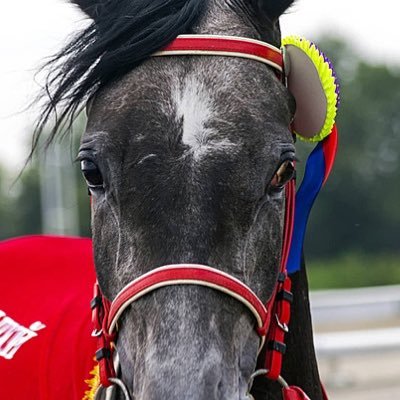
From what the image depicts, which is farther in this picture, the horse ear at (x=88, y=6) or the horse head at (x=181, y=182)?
the horse ear at (x=88, y=6)

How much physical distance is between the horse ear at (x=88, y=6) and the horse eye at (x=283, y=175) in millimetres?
932

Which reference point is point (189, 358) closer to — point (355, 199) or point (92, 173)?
point (92, 173)

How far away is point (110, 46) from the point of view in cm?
305

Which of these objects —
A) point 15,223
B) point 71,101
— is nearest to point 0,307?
point 71,101

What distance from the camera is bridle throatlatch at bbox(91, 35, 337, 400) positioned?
8.54ft

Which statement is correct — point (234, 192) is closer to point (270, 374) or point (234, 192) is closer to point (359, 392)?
point (270, 374)

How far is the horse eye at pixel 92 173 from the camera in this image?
2869 millimetres

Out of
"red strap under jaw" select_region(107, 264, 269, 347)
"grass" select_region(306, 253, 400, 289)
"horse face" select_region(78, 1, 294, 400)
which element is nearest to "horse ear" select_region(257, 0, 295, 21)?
"horse face" select_region(78, 1, 294, 400)

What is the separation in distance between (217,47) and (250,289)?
31.6 inches

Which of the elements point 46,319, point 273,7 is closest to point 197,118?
point 273,7

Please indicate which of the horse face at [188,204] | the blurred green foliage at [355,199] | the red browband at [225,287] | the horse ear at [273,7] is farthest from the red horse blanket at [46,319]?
the blurred green foliage at [355,199]

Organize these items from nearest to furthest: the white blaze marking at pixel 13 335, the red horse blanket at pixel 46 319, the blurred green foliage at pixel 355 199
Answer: the red horse blanket at pixel 46 319 → the white blaze marking at pixel 13 335 → the blurred green foliage at pixel 355 199

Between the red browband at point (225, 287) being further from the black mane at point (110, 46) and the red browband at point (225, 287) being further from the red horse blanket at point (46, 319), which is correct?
the red horse blanket at point (46, 319)

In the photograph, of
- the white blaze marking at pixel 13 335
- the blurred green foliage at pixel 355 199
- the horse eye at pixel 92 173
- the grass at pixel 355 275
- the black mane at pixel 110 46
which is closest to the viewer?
the horse eye at pixel 92 173
